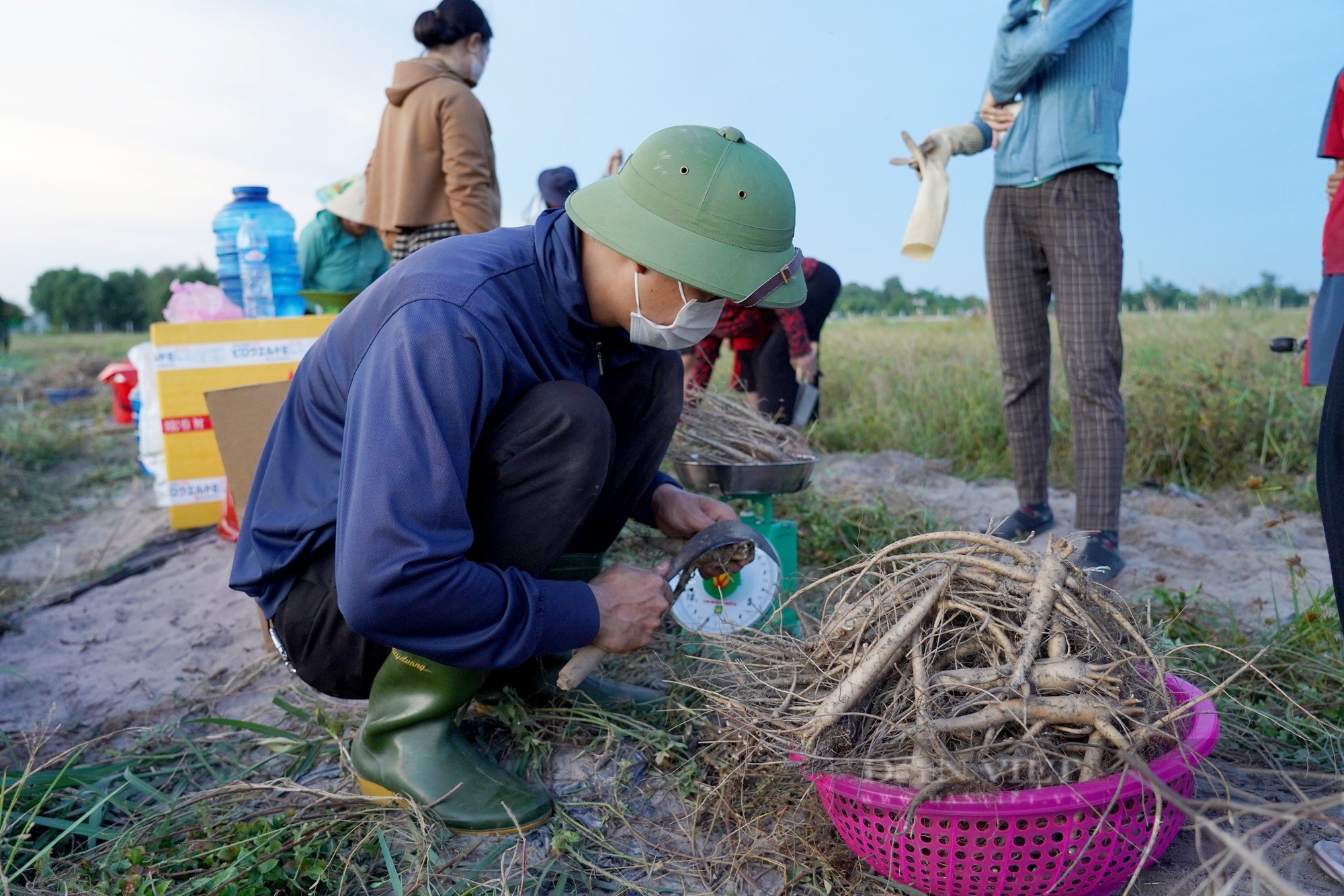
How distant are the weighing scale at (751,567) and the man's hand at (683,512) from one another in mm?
128

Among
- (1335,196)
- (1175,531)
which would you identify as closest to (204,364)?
(1175,531)

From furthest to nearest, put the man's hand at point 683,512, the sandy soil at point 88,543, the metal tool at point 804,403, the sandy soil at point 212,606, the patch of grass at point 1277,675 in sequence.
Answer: the sandy soil at point 88,543, the metal tool at point 804,403, the sandy soil at point 212,606, the man's hand at point 683,512, the patch of grass at point 1277,675

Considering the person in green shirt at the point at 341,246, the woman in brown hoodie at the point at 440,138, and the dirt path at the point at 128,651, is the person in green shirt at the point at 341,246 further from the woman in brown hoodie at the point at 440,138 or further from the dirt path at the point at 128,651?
the dirt path at the point at 128,651

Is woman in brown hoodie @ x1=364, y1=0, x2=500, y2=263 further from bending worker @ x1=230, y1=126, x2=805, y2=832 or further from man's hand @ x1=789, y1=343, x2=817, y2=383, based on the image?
bending worker @ x1=230, y1=126, x2=805, y2=832

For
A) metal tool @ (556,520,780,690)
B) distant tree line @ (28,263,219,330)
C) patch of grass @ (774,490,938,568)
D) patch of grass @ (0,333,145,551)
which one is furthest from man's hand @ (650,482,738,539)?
distant tree line @ (28,263,219,330)

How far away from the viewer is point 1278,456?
13.8ft

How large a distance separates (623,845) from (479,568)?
65 centimetres

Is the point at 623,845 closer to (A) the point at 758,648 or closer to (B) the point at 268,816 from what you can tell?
(A) the point at 758,648

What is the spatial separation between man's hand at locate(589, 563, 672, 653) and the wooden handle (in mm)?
23

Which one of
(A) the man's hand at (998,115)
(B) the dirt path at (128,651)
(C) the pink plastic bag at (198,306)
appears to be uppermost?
(A) the man's hand at (998,115)

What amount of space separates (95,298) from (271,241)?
6597 centimetres

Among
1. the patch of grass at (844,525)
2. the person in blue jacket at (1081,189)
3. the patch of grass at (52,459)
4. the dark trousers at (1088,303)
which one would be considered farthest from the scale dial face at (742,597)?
the patch of grass at (52,459)

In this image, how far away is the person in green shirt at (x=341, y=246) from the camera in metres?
4.32

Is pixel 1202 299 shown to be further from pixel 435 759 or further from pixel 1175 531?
pixel 435 759
